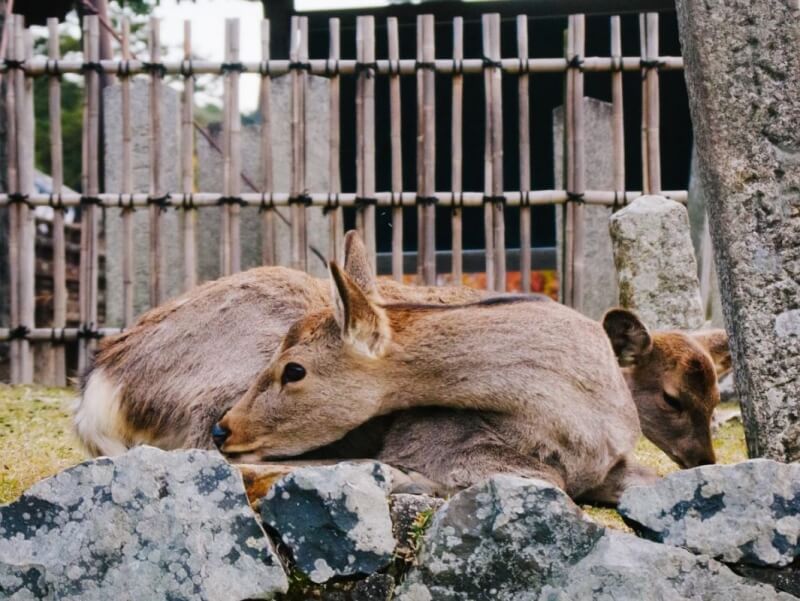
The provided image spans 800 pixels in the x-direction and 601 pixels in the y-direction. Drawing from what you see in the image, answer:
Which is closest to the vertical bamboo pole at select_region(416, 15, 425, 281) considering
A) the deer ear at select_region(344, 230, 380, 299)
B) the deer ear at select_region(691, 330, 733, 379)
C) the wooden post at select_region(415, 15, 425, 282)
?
the wooden post at select_region(415, 15, 425, 282)

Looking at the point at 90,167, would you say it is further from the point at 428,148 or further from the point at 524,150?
the point at 524,150

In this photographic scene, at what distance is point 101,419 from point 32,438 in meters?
1.44

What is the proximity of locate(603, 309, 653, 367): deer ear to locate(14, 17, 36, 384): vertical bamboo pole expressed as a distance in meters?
5.48

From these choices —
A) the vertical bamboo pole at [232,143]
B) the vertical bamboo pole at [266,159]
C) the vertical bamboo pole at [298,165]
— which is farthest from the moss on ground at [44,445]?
the vertical bamboo pole at [298,165]

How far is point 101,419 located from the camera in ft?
15.1

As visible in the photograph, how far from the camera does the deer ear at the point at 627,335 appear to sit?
17.3ft

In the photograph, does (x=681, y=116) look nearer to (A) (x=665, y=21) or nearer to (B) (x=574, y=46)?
(A) (x=665, y=21)

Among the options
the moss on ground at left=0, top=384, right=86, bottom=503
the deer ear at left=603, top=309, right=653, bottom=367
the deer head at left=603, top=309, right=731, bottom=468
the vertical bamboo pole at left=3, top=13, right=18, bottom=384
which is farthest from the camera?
the vertical bamboo pole at left=3, top=13, right=18, bottom=384

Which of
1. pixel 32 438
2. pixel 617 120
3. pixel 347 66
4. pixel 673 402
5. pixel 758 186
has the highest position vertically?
pixel 347 66

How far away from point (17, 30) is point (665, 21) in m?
6.94

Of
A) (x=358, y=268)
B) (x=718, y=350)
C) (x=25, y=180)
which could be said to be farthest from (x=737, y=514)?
(x=25, y=180)

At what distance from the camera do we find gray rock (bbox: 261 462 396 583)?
10.3 feet

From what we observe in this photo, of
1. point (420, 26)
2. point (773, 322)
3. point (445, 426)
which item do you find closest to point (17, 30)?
point (420, 26)

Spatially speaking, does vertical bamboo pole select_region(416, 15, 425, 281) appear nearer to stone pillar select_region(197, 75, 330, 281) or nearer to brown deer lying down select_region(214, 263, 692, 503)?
stone pillar select_region(197, 75, 330, 281)
